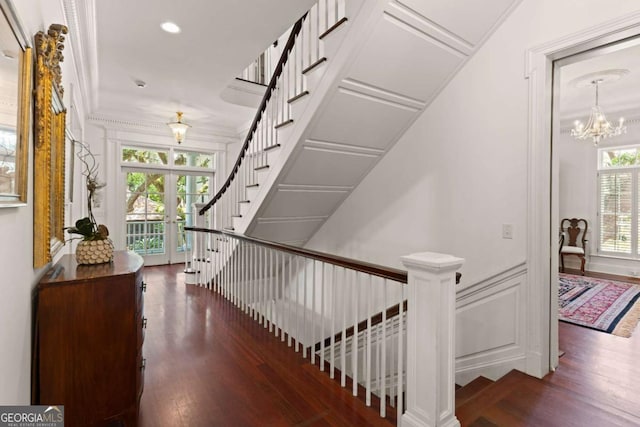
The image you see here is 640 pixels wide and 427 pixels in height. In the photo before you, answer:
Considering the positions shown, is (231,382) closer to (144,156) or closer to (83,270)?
(83,270)

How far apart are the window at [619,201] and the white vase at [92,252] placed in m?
7.32

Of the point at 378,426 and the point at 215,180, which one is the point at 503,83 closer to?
the point at 378,426

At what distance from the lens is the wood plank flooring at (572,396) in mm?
1774

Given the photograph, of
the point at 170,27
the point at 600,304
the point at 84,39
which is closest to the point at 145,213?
the point at 84,39

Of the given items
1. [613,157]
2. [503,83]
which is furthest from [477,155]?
[613,157]

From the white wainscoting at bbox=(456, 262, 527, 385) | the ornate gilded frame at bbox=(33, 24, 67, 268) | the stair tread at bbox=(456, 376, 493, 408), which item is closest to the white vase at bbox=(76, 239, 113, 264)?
the ornate gilded frame at bbox=(33, 24, 67, 268)

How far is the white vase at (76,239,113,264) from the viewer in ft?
6.00

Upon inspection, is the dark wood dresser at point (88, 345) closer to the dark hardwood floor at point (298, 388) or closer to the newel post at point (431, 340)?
the dark hardwood floor at point (298, 388)

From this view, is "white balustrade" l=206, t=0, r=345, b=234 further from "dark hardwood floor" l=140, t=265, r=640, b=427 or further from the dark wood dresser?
the dark wood dresser

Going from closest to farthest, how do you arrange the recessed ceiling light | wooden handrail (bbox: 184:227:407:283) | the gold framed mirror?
the gold framed mirror
wooden handrail (bbox: 184:227:407:283)
the recessed ceiling light

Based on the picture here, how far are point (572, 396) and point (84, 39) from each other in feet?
15.6

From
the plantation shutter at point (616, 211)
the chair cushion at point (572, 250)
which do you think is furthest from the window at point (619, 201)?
the chair cushion at point (572, 250)

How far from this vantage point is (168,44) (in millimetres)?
3244

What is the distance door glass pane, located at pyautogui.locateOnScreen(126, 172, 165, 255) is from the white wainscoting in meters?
5.58
